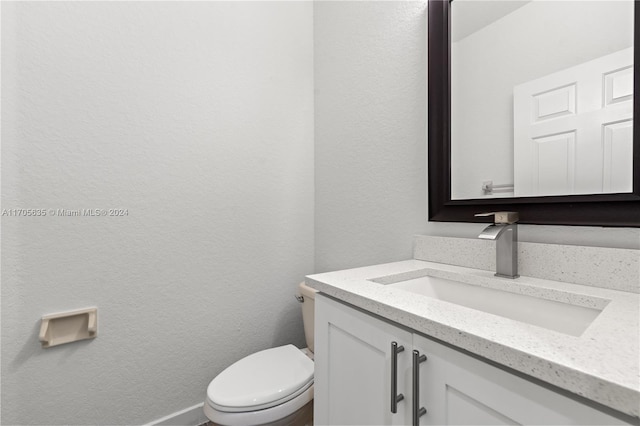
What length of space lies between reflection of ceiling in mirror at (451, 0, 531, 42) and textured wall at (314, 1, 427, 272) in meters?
0.13

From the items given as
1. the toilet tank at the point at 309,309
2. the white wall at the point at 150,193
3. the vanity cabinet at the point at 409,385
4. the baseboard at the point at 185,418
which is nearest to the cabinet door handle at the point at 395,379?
the vanity cabinet at the point at 409,385

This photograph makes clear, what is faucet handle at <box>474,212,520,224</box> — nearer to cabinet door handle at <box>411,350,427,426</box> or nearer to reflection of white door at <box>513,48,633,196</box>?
reflection of white door at <box>513,48,633,196</box>

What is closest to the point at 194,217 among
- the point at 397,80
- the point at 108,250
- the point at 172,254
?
the point at 172,254

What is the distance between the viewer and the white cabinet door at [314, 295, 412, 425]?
2.04 ft

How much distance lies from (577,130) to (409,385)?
793 millimetres

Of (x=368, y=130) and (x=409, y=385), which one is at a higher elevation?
(x=368, y=130)

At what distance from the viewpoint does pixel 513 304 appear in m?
0.76

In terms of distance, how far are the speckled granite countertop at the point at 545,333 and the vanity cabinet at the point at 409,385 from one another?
0.03 m

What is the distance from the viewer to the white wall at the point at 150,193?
1030mm

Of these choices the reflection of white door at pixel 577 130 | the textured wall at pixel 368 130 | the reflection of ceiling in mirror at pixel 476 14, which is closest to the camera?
the reflection of white door at pixel 577 130

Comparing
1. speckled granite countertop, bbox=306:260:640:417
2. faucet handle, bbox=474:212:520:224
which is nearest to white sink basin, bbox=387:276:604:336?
speckled granite countertop, bbox=306:260:640:417

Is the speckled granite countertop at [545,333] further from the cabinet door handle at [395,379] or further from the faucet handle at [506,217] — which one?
the faucet handle at [506,217]

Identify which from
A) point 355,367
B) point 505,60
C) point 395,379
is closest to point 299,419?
point 355,367

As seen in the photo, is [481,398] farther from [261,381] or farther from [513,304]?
[261,381]
